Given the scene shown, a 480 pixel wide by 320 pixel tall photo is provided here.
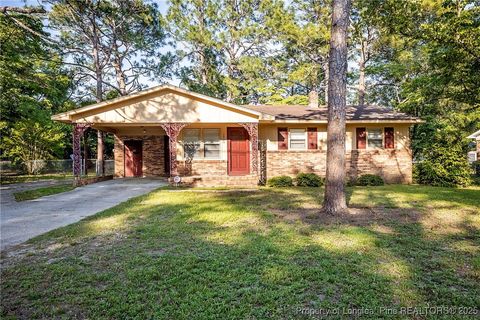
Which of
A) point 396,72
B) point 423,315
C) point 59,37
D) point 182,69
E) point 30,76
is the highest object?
point 59,37

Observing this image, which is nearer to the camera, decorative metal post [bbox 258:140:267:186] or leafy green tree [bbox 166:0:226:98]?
decorative metal post [bbox 258:140:267:186]

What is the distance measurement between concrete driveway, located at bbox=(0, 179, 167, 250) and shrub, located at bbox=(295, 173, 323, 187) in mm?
6927

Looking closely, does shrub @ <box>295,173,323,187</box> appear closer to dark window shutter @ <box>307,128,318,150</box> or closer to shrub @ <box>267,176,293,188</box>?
shrub @ <box>267,176,293,188</box>

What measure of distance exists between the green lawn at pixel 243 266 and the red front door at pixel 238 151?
8.47m

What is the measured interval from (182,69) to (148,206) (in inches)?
696

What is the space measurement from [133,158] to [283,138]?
867 centimetres

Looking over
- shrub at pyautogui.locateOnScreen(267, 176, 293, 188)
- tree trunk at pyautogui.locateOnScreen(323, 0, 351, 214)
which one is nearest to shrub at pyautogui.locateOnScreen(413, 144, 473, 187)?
shrub at pyautogui.locateOnScreen(267, 176, 293, 188)

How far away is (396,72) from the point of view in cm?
1941

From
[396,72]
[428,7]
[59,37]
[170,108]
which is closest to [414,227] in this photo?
[170,108]

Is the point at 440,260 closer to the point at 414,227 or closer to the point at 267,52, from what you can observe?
the point at 414,227

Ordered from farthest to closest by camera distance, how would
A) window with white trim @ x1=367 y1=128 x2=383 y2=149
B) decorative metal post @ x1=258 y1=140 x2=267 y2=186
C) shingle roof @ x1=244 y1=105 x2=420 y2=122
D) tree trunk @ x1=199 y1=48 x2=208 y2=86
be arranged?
tree trunk @ x1=199 y1=48 x2=208 y2=86 < window with white trim @ x1=367 y1=128 x2=383 y2=149 < decorative metal post @ x1=258 y1=140 x2=267 y2=186 < shingle roof @ x1=244 y1=105 x2=420 y2=122

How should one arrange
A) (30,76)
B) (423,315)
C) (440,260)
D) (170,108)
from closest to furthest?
1. (423,315)
2. (440,260)
3. (30,76)
4. (170,108)

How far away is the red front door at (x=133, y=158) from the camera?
1694 centimetres

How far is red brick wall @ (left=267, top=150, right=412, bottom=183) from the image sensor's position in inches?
580
